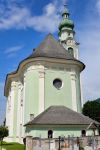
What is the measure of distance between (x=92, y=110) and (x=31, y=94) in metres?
17.5

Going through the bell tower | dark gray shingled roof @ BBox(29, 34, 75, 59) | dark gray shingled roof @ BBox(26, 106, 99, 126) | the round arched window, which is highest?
the bell tower

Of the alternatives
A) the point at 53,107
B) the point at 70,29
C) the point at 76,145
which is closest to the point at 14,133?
the point at 53,107

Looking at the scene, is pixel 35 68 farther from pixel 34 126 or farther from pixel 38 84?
pixel 34 126

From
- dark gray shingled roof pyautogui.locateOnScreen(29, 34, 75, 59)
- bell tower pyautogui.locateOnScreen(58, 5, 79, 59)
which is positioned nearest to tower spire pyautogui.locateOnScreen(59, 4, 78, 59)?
bell tower pyautogui.locateOnScreen(58, 5, 79, 59)

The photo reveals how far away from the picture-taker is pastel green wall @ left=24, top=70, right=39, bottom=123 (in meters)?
28.9

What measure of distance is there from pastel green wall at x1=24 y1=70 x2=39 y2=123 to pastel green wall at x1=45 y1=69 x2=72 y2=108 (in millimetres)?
1168

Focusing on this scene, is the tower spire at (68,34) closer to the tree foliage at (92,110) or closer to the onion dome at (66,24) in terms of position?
the onion dome at (66,24)

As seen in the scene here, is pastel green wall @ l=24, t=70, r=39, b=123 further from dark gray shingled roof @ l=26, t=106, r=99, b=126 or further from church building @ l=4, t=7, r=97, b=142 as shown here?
dark gray shingled roof @ l=26, t=106, r=99, b=126

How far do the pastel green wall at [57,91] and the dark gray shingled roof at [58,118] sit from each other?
1752 millimetres

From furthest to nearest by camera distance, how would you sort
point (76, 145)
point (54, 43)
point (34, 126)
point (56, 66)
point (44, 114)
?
1. point (54, 43)
2. point (56, 66)
3. point (44, 114)
4. point (34, 126)
5. point (76, 145)

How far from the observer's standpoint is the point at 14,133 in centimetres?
3553

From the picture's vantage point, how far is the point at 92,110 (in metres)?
43.8

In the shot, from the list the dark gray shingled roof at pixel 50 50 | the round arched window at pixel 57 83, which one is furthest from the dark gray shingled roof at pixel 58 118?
the dark gray shingled roof at pixel 50 50

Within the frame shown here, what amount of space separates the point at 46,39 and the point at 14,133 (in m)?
13.6
